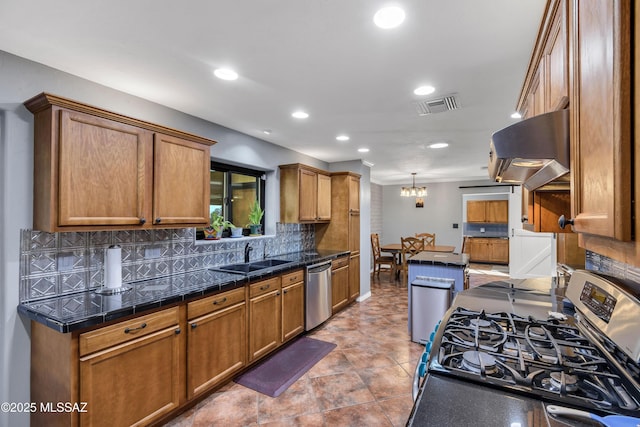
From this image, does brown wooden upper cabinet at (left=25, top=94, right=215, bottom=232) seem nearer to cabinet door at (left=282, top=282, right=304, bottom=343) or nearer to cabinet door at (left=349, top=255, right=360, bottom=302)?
cabinet door at (left=282, top=282, right=304, bottom=343)

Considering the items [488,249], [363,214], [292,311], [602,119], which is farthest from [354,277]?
[488,249]

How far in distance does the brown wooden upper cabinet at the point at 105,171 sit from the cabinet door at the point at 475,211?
774 cm

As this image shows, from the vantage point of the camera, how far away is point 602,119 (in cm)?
70

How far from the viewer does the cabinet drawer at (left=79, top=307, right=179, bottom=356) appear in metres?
1.63

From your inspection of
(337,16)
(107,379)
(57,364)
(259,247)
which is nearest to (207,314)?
(107,379)

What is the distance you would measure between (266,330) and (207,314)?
0.81m

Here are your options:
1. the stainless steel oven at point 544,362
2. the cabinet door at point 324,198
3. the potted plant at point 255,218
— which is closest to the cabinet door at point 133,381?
the stainless steel oven at point 544,362

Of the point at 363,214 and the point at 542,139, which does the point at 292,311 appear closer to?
the point at 363,214

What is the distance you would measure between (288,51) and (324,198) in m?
2.86

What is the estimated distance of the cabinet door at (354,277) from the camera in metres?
4.68

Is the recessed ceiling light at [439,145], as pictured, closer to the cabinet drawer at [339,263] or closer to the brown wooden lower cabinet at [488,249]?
the cabinet drawer at [339,263]

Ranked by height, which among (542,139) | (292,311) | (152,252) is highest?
(542,139)

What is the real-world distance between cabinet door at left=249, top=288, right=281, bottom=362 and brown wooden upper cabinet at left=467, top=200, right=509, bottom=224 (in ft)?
23.0

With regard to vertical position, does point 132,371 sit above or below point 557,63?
below
